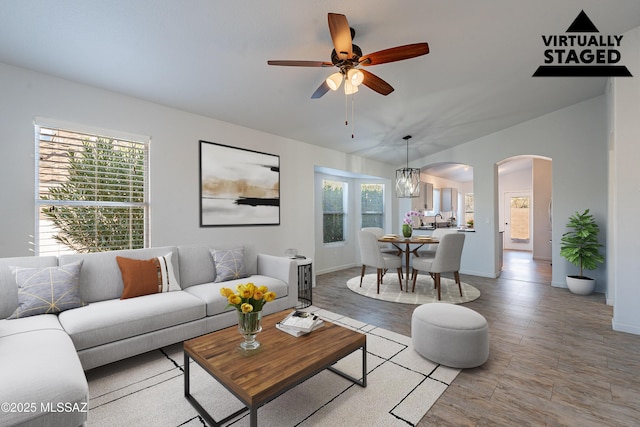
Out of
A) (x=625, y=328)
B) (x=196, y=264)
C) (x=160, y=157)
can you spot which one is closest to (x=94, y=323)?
(x=196, y=264)

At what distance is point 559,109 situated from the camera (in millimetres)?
4902

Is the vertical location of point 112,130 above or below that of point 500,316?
above

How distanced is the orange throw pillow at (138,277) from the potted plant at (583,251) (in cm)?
583

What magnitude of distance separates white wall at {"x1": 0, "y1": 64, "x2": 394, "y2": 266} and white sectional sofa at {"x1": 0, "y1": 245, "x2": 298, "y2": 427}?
41cm

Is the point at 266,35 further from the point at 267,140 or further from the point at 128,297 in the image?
the point at 128,297

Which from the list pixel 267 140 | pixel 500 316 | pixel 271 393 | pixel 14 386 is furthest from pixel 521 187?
pixel 14 386

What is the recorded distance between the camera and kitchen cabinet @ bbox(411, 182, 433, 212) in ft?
25.6

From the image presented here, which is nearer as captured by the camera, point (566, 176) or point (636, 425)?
point (636, 425)

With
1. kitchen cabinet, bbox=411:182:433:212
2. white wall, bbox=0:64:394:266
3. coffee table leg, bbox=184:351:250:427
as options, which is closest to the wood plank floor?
coffee table leg, bbox=184:351:250:427

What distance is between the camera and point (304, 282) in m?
4.02

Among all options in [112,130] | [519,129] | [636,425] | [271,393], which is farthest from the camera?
[519,129]

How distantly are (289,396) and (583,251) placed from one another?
16.6 feet

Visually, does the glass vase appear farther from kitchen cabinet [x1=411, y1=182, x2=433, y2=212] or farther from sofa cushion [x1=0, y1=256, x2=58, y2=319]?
kitchen cabinet [x1=411, y1=182, x2=433, y2=212]

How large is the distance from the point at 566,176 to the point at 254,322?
5824mm
